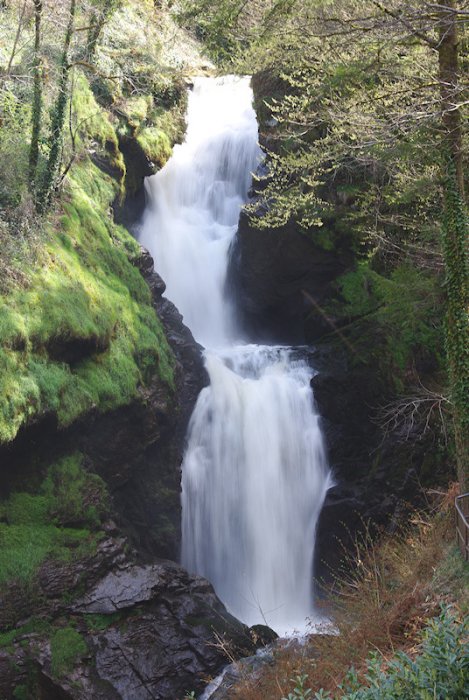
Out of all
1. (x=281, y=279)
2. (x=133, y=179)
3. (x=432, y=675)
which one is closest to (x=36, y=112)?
(x=133, y=179)

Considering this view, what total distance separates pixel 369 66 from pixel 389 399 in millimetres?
8243

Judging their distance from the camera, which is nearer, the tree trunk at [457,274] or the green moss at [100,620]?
the tree trunk at [457,274]

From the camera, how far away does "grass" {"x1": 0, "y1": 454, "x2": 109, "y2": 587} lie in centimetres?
916

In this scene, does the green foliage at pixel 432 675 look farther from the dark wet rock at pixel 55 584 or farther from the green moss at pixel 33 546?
the green moss at pixel 33 546

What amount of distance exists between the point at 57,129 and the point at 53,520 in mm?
8068

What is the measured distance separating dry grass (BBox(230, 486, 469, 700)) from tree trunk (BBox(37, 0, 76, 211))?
9.44 m

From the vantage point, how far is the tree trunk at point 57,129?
41.6 ft

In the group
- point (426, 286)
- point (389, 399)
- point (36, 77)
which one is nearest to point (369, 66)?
point (426, 286)

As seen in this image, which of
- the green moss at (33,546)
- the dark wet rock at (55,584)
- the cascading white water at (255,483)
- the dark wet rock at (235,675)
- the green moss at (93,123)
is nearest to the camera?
the dark wet rock at (235,675)

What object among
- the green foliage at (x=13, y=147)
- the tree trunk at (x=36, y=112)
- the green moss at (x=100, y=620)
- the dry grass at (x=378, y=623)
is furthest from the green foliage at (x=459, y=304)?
the tree trunk at (x=36, y=112)

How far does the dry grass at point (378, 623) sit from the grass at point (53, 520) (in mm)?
3422

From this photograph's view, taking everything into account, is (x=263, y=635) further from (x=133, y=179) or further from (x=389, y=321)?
(x=133, y=179)

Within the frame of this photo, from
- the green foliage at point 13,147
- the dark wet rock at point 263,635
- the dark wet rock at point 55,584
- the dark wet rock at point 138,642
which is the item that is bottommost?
the dark wet rock at point 263,635

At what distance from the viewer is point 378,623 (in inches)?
279
